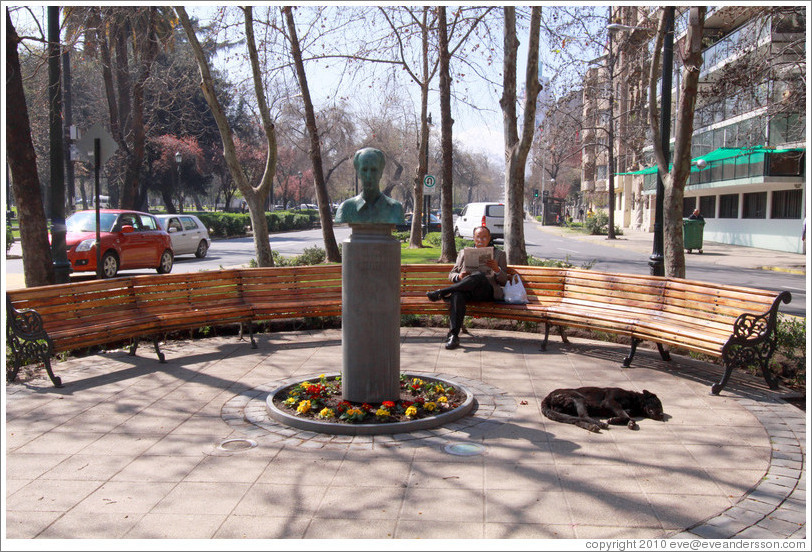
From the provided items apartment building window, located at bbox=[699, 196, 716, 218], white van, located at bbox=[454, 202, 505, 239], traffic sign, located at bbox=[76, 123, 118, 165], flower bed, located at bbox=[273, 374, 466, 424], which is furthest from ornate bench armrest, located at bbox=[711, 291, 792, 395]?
apartment building window, located at bbox=[699, 196, 716, 218]

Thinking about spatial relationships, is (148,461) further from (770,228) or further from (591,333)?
(770,228)

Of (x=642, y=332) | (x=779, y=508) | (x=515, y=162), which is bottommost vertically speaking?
(x=779, y=508)

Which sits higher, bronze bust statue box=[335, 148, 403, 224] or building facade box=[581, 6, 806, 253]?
building facade box=[581, 6, 806, 253]

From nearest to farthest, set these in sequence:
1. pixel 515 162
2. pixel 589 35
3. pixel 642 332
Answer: pixel 642 332 < pixel 515 162 < pixel 589 35

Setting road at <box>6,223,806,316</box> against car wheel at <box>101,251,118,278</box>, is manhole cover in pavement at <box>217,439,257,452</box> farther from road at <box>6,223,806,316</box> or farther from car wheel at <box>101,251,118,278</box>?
car wheel at <box>101,251,118,278</box>

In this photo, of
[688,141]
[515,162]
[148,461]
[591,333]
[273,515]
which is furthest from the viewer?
[515,162]

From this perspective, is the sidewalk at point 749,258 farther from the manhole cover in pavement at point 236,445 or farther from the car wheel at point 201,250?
the manhole cover in pavement at point 236,445

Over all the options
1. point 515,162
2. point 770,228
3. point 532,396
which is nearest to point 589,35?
point 515,162

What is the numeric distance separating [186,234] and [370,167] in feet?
61.0

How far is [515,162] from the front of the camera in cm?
1133

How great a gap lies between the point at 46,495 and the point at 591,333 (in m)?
6.65

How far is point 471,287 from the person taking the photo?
8.29 metres

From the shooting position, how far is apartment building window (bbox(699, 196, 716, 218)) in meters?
37.0

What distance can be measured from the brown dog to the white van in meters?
20.4
